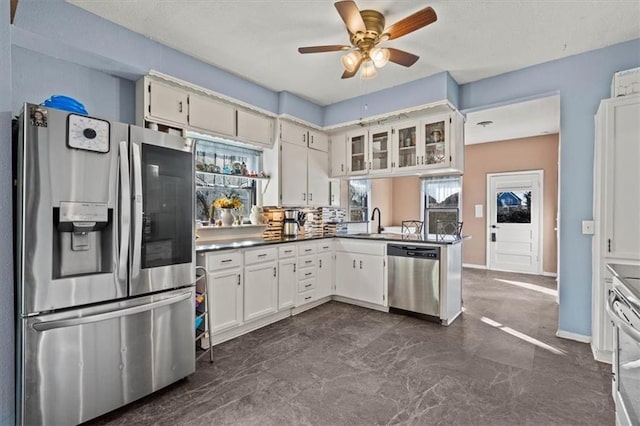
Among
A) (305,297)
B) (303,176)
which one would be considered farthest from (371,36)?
(305,297)

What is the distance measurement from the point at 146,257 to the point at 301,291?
2.06 meters

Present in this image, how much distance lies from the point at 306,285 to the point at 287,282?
34 cm

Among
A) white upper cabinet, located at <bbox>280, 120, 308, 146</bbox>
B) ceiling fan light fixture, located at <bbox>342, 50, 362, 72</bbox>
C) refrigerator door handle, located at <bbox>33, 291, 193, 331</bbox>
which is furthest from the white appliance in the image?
white upper cabinet, located at <bbox>280, 120, 308, 146</bbox>

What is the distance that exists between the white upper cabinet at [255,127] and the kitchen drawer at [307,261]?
60.3 inches

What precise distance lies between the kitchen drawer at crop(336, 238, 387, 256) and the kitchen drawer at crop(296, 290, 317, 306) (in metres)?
0.70

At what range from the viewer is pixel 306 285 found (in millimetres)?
3809

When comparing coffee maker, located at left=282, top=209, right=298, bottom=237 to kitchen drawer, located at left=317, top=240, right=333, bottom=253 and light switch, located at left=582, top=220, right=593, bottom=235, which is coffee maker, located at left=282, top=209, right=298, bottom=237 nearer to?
kitchen drawer, located at left=317, top=240, right=333, bottom=253

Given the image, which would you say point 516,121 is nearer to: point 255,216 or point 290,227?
point 290,227

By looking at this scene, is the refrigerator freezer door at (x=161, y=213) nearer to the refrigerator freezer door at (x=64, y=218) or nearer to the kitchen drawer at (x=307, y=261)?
the refrigerator freezer door at (x=64, y=218)

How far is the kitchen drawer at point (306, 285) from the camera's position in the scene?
12.2ft

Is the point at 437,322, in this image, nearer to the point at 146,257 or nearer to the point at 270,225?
the point at 270,225

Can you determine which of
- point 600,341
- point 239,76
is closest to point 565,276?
point 600,341

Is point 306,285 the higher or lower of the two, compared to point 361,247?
lower

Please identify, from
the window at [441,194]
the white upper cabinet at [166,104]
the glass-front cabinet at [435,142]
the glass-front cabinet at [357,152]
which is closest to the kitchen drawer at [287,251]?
the glass-front cabinet at [357,152]
